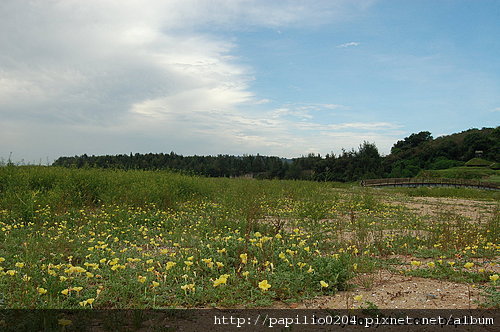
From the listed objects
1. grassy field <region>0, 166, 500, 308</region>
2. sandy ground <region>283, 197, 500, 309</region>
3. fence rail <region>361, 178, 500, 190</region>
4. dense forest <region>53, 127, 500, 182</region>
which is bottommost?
sandy ground <region>283, 197, 500, 309</region>

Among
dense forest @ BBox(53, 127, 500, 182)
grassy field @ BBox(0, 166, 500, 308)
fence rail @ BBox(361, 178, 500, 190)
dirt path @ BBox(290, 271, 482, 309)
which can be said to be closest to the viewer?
dirt path @ BBox(290, 271, 482, 309)

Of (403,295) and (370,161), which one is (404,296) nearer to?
(403,295)

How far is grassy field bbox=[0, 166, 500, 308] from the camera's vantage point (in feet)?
11.6

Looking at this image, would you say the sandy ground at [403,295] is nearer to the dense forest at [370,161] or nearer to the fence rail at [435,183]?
the fence rail at [435,183]

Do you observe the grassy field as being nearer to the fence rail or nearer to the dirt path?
the dirt path

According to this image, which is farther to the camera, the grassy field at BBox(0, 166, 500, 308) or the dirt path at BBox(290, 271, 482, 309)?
the grassy field at BBox(0, 166, 500, 308)


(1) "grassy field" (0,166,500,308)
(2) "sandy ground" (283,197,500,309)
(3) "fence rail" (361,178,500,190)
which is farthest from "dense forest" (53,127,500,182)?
(2) "sandy ground" (283,197,500,309)

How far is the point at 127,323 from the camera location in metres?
2.96

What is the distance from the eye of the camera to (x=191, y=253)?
4.75 m

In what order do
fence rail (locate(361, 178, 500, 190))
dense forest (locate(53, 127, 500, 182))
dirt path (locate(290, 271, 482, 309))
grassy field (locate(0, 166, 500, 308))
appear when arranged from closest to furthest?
1. dirt path (locate(290, 271, 482, 309))
2. grassy field (locate(0, 166, 500, 308))
3. fence rail (locate(361, 178, 500, 190))
4. dense forest (locate(53, 127, 500, 182))

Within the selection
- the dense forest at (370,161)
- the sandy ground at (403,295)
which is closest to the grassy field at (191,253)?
the sandy ground at (403,295)

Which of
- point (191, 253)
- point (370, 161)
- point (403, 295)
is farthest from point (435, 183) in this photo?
point (191, 253)

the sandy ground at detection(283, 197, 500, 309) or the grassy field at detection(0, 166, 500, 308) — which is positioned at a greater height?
the grassy field at detection(0, 166, 500, 308)

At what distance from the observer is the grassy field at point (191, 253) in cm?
353
